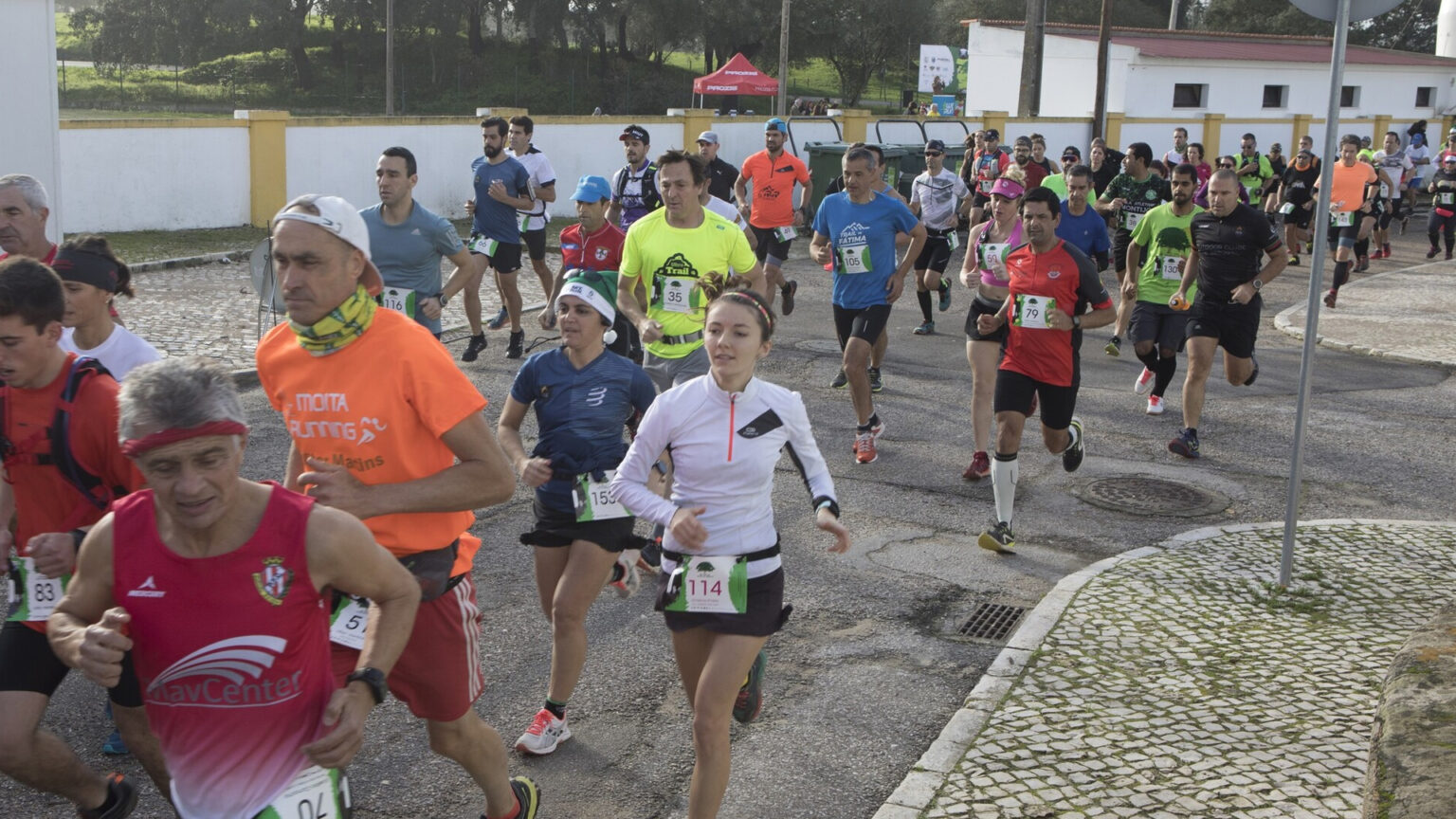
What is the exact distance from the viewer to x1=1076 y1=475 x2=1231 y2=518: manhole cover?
845 centimetres

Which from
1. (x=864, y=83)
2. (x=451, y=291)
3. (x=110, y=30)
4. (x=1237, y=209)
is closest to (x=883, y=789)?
(x=451, y=291)

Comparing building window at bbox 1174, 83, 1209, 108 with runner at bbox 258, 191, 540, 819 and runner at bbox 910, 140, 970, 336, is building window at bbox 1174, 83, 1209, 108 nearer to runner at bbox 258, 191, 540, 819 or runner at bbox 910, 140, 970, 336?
runner at bbox 910, 140, 970, 336

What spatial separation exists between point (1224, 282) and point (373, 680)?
323 inches

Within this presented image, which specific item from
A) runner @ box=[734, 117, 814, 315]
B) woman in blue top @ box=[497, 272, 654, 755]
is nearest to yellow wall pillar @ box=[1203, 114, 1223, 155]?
runner @ box=[734, 117, 814, 315]

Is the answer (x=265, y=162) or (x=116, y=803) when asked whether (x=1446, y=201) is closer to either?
(x=265, y=162)

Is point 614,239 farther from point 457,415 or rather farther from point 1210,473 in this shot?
point 457,415

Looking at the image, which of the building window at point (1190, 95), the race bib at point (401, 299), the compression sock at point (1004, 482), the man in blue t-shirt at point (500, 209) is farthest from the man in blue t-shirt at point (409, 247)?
the building window at point (1190, 95)

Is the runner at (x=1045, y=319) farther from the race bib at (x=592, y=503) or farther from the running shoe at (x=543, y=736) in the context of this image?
the running shoe at (x=543, y=736)

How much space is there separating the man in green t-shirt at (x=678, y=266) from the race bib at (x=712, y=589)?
11.3 feet

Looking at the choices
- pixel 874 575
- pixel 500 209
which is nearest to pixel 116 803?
pixel 874 575

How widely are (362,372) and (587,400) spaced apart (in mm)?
1822

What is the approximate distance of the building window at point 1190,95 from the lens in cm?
4341

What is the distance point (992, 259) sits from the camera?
367 inches

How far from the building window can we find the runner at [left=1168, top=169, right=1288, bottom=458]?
118 feet
